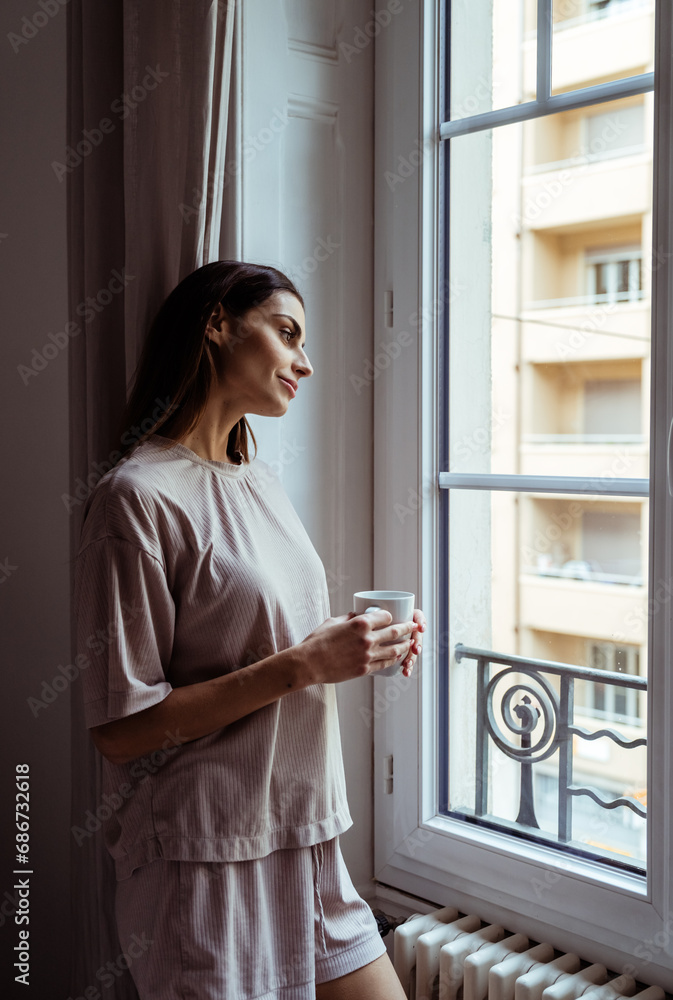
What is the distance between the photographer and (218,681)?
3.38 ft

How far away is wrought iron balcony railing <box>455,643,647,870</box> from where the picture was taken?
4.64ft

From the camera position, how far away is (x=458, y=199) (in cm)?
157

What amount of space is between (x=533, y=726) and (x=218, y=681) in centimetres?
71

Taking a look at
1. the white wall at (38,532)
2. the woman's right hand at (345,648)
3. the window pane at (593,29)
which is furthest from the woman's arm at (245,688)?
the window pane at (593,29)

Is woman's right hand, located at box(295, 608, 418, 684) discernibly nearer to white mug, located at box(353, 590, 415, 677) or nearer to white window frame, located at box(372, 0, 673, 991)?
white mug, located at box(353, 590, 415, 677)

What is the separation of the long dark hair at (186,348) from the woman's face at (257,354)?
2cm

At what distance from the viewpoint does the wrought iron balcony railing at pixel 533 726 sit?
4.64ft

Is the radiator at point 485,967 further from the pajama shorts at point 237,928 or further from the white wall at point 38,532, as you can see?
the white wall at point 38,532

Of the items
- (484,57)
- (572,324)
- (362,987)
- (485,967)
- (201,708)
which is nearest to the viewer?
(201,708)

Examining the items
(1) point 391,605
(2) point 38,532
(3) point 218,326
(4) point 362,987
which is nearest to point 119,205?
(3) point 218,326

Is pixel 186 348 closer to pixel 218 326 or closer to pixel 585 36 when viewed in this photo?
pixel 218 326

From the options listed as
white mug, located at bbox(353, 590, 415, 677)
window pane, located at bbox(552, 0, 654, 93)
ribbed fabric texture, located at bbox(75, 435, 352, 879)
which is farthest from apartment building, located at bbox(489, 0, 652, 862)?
ribbed fabric texture, located at bbox(75, 435, 352, 879)

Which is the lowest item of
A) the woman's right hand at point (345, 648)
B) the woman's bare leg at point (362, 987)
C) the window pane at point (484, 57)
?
the woman's bare leg at point (362, 987)

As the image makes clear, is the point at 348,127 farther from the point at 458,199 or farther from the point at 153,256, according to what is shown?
the point at 153,256
